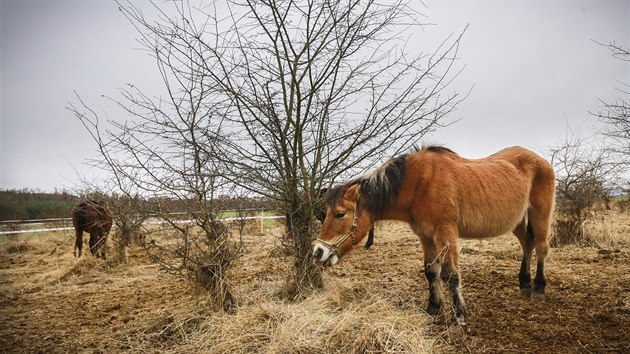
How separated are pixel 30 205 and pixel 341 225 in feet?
83.8

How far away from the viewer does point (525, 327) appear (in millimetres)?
3838

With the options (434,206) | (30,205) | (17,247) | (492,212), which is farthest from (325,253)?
(30,205)

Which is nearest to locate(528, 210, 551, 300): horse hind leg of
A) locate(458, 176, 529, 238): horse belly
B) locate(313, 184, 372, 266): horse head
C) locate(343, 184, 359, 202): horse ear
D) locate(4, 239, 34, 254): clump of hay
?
locate(458, 176, 529, 238): horse belly

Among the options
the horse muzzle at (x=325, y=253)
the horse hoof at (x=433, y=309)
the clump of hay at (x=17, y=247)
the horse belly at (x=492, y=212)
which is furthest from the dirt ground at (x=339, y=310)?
the clump of hay at (x=17, y=247)

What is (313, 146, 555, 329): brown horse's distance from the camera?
411 cm

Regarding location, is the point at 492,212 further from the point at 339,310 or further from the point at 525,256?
the point at 339,310

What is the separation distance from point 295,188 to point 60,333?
303cm

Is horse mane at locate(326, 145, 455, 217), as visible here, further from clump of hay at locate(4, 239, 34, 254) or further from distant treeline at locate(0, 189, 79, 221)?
distant treeline at locate(0, 189, 79, 221)

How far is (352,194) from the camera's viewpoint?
4.32 m

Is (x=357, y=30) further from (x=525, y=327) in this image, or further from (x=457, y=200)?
(x=525, y=327)

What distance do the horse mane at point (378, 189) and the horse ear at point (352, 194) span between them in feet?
0.13

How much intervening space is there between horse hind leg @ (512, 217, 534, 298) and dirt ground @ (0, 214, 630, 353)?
0.91 ft

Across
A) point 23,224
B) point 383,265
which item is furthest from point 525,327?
point 23,224

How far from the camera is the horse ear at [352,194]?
4293mm
